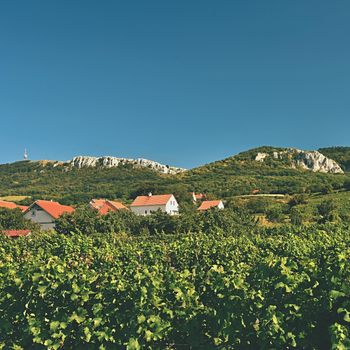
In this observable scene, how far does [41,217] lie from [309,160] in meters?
110

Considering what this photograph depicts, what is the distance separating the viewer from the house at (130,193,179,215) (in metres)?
72.7

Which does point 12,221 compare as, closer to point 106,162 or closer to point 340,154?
point 106,162

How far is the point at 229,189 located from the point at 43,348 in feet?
292

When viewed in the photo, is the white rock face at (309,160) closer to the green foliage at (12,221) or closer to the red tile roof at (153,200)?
the red tile roof at (153,200)

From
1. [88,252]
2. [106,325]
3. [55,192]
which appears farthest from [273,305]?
[55,192]

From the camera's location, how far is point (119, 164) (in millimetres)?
149000

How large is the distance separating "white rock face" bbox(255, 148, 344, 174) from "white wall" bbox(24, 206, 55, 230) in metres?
98.4

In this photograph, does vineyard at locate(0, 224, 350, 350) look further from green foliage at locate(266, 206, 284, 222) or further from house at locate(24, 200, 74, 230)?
house at locate(24, 200, 74, 230)

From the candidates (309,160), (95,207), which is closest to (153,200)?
(95,207)

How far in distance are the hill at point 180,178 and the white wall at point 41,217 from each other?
32.0 m

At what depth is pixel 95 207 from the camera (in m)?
52.8

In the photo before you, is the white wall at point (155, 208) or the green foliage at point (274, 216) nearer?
the green foliage at point (274, 216)

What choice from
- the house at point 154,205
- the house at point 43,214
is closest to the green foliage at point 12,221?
the house at point 43,214

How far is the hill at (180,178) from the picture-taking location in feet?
299
